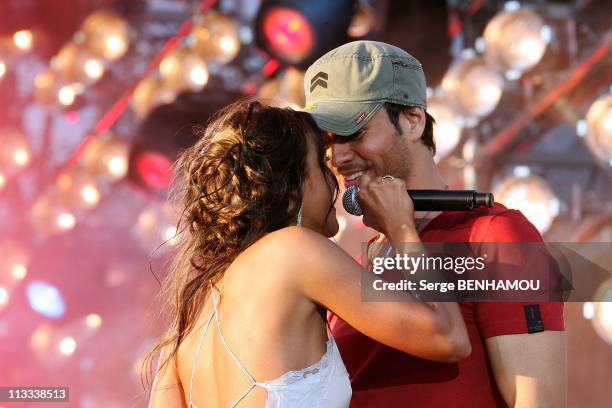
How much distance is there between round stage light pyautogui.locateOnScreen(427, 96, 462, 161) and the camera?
4391 millimetres

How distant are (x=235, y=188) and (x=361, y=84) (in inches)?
20.9

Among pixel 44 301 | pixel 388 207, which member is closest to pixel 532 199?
pixel 388 207

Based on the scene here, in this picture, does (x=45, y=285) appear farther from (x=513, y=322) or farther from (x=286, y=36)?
(x=513, y=322)

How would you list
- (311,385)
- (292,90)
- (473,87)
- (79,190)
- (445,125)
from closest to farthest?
(311,385) → (473,87) → (445,125) → (292,90) → (79,190)

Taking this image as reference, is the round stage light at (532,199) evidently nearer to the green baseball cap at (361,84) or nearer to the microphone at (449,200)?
the green baseball cap at (361,84)

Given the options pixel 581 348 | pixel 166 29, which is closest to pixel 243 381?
pixel 581 348

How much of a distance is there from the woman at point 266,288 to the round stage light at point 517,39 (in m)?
2.29

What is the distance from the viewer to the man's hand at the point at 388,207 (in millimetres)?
1772

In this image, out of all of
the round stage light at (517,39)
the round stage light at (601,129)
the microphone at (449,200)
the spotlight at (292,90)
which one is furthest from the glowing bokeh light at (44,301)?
the microphone at (449,200)

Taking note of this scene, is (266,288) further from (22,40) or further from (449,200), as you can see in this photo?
(22,40)

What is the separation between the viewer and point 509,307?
1712 mm

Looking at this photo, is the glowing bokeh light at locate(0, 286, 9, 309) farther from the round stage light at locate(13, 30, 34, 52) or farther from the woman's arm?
the woman's arm

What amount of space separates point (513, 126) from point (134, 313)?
3612 millimetres

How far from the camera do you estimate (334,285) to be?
5.31ft
